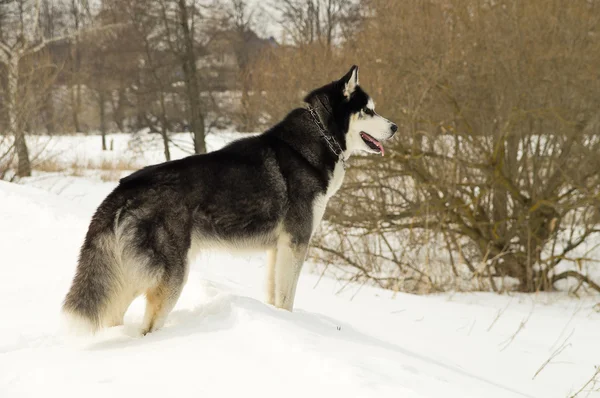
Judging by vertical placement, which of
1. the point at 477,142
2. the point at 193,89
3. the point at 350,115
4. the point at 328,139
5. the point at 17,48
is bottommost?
the point at 477,142

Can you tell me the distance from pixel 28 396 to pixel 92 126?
1323 inches

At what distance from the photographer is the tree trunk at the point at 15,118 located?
10586 millimetres

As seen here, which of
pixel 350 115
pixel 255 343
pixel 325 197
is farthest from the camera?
pixel 350 115

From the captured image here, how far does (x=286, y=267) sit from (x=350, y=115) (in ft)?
4.27

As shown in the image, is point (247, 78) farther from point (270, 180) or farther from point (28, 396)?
point (28, 396)

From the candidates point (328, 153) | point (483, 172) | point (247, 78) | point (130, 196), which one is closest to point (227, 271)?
point (328, 153)

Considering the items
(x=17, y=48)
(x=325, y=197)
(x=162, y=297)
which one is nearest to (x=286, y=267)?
(x=325, y=197)

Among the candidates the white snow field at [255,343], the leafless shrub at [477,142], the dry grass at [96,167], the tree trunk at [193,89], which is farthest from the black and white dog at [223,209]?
the dry grass at [96,167]

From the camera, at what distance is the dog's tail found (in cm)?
314

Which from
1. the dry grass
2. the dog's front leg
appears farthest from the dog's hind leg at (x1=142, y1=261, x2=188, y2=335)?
the dry grass

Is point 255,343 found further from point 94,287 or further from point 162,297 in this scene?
point 94,287

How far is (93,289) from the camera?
125 inches

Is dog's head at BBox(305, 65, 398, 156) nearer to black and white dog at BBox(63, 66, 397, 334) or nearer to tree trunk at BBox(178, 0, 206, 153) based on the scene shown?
black and white dog at BBox(63, 66, 397, 334)

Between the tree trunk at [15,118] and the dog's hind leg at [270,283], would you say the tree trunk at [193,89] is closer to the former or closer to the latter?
the tree trunk at [15,118]
